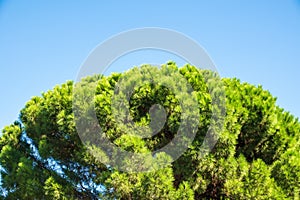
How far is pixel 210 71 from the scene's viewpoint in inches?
454

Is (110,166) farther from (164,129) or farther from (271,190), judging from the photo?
(271,190)

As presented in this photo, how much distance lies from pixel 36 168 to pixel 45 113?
1.68 metres

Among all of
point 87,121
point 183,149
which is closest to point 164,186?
point 183,149

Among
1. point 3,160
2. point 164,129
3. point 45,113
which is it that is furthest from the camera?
point 3,160

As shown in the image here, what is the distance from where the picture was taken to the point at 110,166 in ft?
34.8

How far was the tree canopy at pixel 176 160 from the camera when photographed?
1042 cm

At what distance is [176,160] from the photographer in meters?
10.7

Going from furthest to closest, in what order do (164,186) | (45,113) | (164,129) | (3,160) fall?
(3,160) < (45,113) < (164,129) < (164,186)

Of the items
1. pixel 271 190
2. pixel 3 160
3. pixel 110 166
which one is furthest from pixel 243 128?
pixel 3 160

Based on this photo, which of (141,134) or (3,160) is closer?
(141,134)

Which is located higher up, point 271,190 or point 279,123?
point 279,123

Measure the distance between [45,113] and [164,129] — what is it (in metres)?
3.57

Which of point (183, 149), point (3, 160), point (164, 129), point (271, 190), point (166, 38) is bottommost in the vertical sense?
point (271, 190)

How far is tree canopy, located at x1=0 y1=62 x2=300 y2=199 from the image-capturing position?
10422 mm
